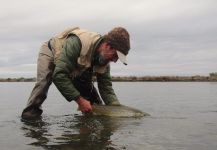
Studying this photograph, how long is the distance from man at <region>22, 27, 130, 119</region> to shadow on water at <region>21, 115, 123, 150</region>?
429 mm

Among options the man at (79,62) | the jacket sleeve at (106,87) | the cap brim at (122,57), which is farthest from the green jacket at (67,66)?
the jacket sleeve at (106,87)

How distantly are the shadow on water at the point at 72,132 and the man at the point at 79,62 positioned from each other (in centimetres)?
43

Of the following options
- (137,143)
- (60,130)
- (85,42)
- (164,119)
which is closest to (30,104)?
(60,130)

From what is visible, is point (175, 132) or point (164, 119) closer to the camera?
point (175, 132)

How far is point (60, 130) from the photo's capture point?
743 centimetres

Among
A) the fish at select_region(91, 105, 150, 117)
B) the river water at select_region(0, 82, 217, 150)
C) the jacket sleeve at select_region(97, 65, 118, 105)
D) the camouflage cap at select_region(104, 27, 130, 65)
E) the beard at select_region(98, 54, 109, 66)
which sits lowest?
the river water at select_region(0, 82, 217, 150)

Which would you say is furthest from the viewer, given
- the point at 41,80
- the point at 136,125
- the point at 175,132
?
the point at 41,80

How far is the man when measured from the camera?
23.5ft

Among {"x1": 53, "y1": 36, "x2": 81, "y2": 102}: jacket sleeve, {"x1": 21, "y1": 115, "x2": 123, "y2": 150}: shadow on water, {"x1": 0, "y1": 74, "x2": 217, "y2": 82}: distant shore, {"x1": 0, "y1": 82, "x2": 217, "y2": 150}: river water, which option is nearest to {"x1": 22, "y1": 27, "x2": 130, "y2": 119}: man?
{"x1": 53, "y1": 36, "x2": 81, "y2": 102}: jacket sleeve

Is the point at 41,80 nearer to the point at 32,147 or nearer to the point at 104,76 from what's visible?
the point at 104,76

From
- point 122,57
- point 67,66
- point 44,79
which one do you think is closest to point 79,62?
point 67,66

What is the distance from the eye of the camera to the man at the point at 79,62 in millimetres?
7154

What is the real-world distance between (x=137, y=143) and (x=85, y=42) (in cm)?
224

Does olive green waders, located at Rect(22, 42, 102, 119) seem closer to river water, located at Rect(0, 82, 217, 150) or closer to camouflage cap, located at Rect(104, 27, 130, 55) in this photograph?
river water, located at Rect(0, 82, 217, 150)
